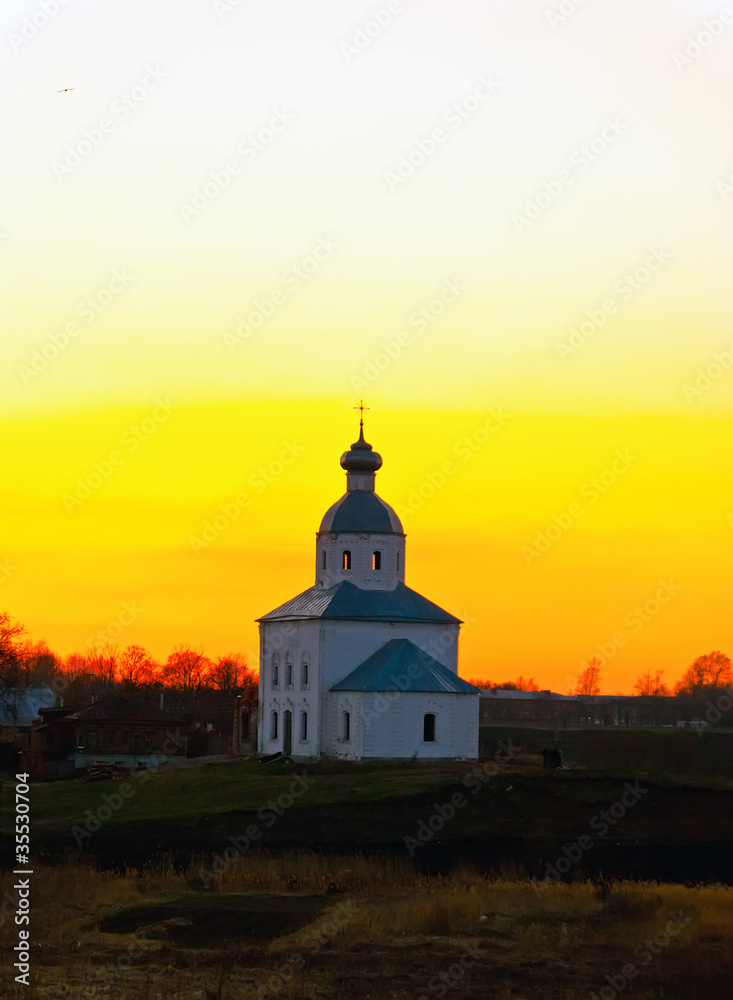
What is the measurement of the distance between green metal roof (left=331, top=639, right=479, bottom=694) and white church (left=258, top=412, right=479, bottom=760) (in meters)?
0.04

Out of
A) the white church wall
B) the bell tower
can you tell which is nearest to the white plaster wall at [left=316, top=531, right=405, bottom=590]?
the bell tower

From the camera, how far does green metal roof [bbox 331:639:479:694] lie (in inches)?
1879

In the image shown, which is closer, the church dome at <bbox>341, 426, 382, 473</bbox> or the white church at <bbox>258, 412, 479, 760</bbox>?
the white church at <bbox>258, 412, 479, 760</bbox>

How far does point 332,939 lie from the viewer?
21.9 m

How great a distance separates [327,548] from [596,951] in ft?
104

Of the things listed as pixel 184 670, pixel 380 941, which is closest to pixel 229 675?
pixel 184 670

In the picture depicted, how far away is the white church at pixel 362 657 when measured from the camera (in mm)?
Result: 47531

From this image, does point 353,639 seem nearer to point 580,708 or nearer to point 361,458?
point 361,458

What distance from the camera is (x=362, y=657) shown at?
49.9 m

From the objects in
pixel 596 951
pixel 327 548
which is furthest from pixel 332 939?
pixel 327 548

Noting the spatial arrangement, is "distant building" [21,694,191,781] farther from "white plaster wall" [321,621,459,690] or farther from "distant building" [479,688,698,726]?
"distant building" [479,688,698,726]

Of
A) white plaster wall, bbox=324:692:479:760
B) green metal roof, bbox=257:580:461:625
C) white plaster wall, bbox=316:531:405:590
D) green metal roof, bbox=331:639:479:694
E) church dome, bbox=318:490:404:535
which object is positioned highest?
church dome, bbox=318:490:404:535

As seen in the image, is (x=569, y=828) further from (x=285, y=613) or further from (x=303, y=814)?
(x=285, y=613)

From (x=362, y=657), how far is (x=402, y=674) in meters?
2.19
